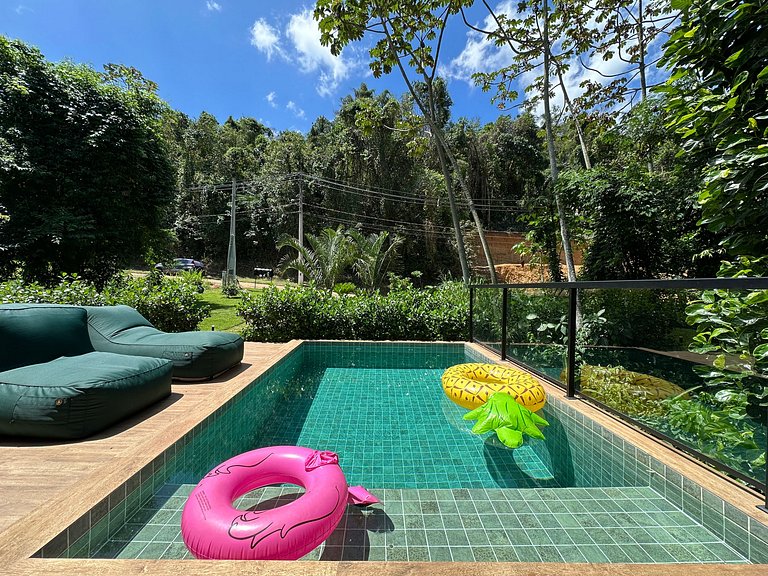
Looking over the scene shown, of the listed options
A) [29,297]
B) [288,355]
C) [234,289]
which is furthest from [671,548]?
[234,289]

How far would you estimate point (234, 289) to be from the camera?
14.6 meters

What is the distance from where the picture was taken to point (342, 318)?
6773 millimetres

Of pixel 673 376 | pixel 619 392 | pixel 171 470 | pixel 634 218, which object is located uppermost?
pixel 634 218

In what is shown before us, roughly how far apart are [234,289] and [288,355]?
10.5 metres

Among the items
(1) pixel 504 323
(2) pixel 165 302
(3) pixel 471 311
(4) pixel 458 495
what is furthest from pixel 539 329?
(2) pixel 165 302

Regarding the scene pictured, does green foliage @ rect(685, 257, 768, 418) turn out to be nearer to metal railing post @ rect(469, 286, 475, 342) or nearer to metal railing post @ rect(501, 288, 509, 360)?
metal railing post @ rect(501, 288, 509, 360)

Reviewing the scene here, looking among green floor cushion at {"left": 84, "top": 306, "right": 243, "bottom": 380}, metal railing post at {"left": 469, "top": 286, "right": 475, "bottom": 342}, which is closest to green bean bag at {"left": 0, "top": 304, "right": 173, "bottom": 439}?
green floor cushion at {"left": 84, "top": 306, "right": 243, "bottom": 380}

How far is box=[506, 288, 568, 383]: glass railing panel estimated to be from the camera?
142 inches

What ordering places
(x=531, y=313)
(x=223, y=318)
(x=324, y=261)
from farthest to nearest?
(x=324, y=261)
(x=223, y=318)
(x=531, y=313)

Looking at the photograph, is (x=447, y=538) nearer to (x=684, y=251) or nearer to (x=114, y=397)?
(x=114, y=397)

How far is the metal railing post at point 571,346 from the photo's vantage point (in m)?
3.38

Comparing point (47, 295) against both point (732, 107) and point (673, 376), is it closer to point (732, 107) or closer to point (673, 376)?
point (673, 376)

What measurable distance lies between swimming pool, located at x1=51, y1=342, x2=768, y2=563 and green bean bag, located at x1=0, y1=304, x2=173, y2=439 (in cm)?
62

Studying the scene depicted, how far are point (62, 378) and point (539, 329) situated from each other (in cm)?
433
